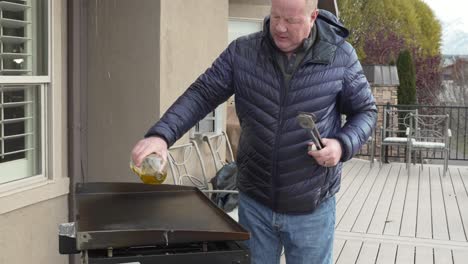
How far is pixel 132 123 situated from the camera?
3.72 metres

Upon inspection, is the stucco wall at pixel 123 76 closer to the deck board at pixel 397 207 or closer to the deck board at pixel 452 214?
the deck board at pixel 397 207

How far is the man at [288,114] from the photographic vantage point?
6.38 feet

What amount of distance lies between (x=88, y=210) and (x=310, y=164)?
708 millimetres

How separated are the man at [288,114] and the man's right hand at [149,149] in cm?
4

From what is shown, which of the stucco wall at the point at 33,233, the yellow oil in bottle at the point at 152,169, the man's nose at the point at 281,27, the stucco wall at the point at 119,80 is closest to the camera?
the yellow oil in bottle at the point at 152,169

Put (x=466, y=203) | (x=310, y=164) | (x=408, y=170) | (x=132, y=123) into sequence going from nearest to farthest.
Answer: (x=310, y=164) → (x=132, y=123) → (x=466, y=203) → (x=408, y=170)

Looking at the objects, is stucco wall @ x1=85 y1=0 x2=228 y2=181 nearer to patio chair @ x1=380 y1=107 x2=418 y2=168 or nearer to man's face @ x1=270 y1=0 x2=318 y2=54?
man's face @ x1=270 y1=0 x2=318 y2=54

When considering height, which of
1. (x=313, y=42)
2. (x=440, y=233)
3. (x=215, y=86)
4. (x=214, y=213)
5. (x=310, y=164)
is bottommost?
(x=440, y=233)

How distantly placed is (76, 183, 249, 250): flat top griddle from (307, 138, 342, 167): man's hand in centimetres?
32

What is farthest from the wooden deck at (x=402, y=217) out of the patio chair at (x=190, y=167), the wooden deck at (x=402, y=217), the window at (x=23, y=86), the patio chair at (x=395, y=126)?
the window at (x=23, y=86)

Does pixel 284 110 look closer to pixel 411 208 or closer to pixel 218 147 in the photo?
pixel 218 147

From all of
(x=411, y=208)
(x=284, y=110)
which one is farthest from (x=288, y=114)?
(x=411, y=208)

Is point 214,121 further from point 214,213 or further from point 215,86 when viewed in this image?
point 214,213

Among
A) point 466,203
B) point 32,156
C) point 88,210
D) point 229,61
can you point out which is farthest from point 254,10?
point 88,210
